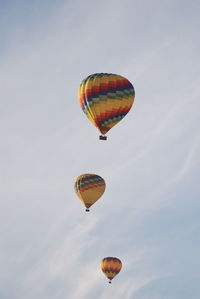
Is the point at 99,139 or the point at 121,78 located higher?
the point at 121,78

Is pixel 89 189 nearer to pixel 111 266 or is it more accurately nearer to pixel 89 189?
pixel 89 189

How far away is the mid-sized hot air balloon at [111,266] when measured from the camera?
113562mm

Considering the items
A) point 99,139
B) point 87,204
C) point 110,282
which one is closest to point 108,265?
point 110,282

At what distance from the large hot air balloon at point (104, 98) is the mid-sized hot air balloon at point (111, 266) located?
95.6 ft

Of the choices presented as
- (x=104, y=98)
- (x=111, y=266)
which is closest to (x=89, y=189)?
(x=104, y=98)

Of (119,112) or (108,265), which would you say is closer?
(119,112)

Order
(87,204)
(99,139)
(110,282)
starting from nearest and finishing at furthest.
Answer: (99,139)
(87,204)
(110,282)

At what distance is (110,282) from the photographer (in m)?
112

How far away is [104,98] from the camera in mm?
91125

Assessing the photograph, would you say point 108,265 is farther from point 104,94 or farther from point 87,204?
point 104,94

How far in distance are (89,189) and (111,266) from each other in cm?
1820

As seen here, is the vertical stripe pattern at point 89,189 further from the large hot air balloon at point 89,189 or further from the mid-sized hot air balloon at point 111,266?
the mid-sized hot air balloon at point 111,266

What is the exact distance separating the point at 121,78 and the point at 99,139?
26.1 feet

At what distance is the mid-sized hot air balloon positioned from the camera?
373 ft
